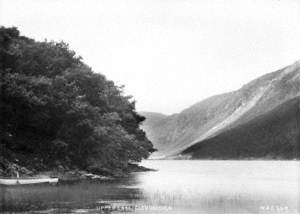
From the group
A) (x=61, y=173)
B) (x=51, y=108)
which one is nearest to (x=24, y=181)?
(x=61, y=173)

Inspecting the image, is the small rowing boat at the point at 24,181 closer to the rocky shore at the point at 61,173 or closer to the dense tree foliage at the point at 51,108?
the rocky shore at the point at 61,173

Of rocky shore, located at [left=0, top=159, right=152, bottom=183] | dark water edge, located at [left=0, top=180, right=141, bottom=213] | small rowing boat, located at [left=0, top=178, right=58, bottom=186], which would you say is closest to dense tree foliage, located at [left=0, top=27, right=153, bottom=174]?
rocky shore, located at [left=0, top=159, right=152, bottom=183]

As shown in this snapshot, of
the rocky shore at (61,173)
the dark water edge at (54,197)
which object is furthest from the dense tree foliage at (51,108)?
the dark water edge at (54,197)

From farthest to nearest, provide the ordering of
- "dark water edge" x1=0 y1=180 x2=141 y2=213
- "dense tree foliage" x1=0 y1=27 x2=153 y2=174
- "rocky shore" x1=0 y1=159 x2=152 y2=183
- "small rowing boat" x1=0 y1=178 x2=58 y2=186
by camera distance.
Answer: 1. "dense tree foliage" x1=0 y1=27 x2=153 y2=174
2. "rocky shore" x1=0 y1=159 x2=152 y2=183
3. "small rowing boat" x1=0 y1=178 x2=58 y2=186
4. "dark water edge" x1=0 y1=180 x2=141 y2=213

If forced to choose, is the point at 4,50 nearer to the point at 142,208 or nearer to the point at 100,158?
the point at 100,158

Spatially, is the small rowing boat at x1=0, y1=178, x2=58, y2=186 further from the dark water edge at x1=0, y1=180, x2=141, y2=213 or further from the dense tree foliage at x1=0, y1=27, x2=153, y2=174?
the dense tree foliage at x1=0, y1=27, x2=153, y2=174

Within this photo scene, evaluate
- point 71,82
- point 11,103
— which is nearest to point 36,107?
point 11,103

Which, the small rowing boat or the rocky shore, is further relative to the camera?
the rocky shore

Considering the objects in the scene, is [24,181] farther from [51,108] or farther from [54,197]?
[51,108]

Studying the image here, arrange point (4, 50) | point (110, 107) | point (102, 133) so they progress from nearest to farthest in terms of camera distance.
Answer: point (4, 50) → point (102, 133) → point (110, 107)
